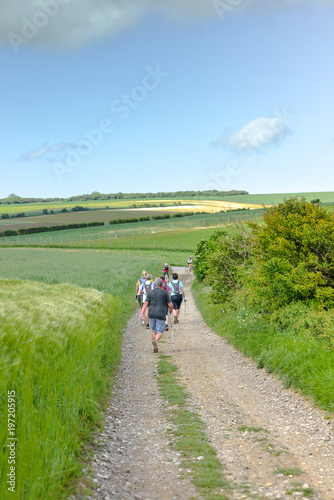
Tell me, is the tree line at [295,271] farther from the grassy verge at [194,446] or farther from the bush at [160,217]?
the bush at [160,217]

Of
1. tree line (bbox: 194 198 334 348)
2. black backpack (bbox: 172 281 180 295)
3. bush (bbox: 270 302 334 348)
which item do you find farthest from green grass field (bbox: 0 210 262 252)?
bush (bbox: 270 302 334 348)

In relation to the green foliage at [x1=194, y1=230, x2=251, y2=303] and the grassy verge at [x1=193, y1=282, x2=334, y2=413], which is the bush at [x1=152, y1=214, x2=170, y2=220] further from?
the grassy verge at [x1=193, y1=282, x2=334, y2=413]

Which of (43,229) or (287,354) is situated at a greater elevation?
(43,229)

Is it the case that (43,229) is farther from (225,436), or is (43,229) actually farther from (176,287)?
(225,436)

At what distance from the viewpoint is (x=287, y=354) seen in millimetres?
9656

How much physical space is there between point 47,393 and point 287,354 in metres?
5.51

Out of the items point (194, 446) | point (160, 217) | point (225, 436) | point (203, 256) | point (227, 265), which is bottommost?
point (225, 436)

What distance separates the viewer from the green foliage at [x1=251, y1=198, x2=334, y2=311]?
12.2 m

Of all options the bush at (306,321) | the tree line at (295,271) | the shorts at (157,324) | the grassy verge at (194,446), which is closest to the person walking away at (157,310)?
the shorts at (157,324)

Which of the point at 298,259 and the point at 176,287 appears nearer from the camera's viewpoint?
the point at 298,259

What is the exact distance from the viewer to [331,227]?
12555 mm

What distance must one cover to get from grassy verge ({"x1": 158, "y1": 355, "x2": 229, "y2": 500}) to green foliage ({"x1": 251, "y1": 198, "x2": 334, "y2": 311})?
15.1 ft

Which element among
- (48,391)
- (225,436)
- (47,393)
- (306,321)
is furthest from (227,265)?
(47,393)

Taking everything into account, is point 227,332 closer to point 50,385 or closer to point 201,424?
point 201,424
